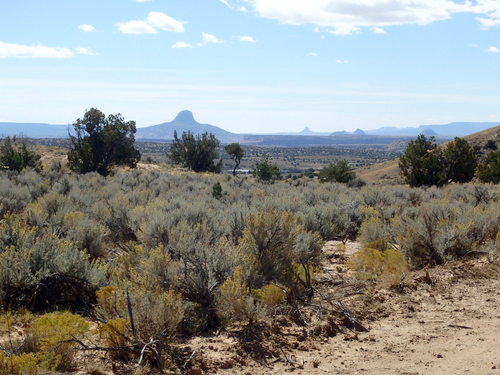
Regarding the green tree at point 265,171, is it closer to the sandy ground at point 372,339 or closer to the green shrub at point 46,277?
the sandy ground at point 372,339

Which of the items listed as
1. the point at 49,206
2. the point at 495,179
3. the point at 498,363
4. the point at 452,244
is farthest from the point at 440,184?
the point at 498,363

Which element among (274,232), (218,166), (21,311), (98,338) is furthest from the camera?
(218,166)

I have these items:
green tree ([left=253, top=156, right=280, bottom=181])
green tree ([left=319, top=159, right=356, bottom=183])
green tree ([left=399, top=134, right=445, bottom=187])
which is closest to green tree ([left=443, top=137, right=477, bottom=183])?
green tree ([left=399, top=134, right=445, bottom=187])

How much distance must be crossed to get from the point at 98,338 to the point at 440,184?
94.6 feet

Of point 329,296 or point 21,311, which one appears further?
point 329,296

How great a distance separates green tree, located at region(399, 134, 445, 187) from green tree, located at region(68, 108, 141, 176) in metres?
20.9

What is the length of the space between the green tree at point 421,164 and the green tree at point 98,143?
20908mm

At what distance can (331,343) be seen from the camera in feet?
20.2

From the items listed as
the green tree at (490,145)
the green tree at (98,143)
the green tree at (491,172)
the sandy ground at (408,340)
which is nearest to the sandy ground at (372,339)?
the sandy ground at (408,340)

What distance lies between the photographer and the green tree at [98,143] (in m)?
34.6

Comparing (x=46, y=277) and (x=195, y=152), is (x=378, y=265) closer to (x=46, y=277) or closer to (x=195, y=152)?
(x=46, y=277)

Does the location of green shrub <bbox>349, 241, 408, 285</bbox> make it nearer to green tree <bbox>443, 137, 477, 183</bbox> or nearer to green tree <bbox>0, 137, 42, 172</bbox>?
green tree <bbox>443, 137, 477, 183</bbox>

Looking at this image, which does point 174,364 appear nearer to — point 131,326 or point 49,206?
point 131,326

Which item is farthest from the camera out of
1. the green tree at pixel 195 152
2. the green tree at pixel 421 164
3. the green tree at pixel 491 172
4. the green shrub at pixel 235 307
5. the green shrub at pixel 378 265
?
the green tree at pixel 195 152
